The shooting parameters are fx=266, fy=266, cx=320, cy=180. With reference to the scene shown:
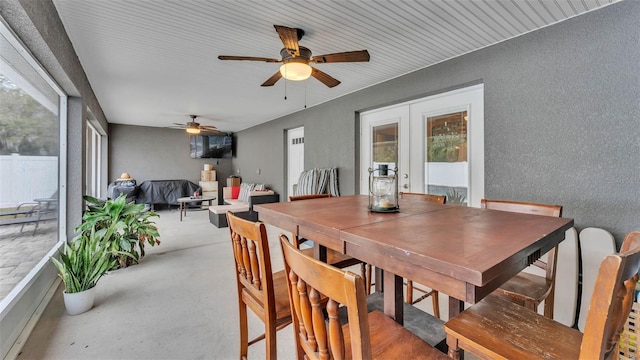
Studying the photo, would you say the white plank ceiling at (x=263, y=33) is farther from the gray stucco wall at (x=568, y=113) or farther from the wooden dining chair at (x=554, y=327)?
the wooden dining chair at (x=554, y=327)

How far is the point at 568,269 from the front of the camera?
2076 millimetres

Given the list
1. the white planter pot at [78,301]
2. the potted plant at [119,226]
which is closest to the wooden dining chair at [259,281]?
the white planter pot at [78,301]

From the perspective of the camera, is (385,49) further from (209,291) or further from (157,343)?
(157,343)

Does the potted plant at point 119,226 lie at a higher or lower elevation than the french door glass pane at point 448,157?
lower

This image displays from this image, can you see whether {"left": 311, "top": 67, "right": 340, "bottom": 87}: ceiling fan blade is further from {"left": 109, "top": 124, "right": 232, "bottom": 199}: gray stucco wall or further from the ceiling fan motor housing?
{"left": 109, "top": 124, "right": 232, "bottom": 199}: gray stucco wall

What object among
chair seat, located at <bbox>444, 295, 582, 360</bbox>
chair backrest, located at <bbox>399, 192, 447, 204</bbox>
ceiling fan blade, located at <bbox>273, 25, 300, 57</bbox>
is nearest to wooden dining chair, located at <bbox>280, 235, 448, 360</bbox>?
chair seat, located at <bbox>444, 295, 582, 360</bbox>

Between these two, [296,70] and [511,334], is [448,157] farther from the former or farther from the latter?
[511,334]

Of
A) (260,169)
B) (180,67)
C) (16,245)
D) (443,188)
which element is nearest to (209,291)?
(16,245)

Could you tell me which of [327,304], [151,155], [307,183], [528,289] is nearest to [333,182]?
[307,183]

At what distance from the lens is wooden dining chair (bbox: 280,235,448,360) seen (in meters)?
0.66

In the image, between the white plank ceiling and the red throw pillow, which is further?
the red throw pillow

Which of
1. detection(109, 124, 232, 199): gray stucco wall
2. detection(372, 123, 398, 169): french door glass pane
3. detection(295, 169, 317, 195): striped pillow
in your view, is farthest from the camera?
detection(109, 124, 232, 199): gray stucco wall

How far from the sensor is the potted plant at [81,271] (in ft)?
6.89

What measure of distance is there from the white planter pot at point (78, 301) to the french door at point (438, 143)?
2711 millimetres
